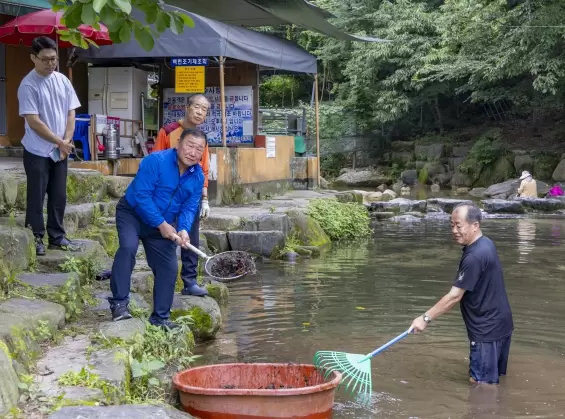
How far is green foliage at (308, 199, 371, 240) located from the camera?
49.0 feet

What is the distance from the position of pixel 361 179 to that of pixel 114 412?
28631 mm

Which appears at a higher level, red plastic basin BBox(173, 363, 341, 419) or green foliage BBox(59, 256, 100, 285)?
green foliage BBox(59, 256, 100, 285)

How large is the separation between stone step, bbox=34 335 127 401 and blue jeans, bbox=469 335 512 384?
8.91ft

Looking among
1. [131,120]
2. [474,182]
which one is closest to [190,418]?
[131,120]

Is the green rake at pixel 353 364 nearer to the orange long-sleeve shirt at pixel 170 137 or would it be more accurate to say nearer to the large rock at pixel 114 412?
the large rock at pixel 114 412

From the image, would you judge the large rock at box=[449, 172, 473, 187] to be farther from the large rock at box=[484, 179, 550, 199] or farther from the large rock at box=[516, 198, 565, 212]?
the large rock at box=[516, 198, 565, 212]

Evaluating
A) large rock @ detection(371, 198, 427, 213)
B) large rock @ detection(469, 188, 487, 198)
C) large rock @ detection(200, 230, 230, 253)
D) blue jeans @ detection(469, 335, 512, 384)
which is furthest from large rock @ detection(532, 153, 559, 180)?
blue jeans @ detection(469, 335, 512, 384)

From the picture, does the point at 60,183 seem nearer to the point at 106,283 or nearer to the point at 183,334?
the point at 106,283

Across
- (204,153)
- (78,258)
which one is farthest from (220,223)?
(78,258)

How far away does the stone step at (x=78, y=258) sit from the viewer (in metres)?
6.89

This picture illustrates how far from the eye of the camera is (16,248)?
652cm

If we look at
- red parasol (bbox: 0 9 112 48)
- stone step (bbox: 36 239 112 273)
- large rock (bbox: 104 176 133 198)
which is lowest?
stone step (bbox: 36 239 112 273)

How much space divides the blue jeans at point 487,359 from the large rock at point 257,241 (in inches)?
243

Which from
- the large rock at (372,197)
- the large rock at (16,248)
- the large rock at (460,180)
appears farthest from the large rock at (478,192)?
the large rock at (16,248)
